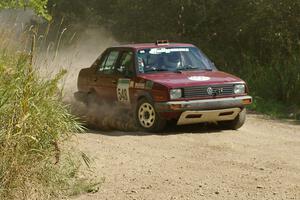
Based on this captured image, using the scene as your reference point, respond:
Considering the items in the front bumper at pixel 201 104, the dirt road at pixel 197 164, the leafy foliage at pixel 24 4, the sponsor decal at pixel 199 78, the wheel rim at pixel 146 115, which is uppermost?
the leafy foliage at pixel 24 4

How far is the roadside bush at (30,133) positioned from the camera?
18.0ft

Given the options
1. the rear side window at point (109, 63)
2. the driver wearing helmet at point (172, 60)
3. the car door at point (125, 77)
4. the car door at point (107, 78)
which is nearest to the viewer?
the car door at point (125, 77)

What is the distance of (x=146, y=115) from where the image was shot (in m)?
10.7

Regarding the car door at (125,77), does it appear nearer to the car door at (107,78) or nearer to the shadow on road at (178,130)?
the car door at (107,78)

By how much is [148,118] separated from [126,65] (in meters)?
1.42

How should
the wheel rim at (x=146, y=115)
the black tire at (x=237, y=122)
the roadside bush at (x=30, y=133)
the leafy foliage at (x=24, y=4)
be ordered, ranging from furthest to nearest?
the leafy foliage at (x=24, y=4)
the black tire at (x=237, y=122)
the wheel rim at (x=146, y=115)
the roadside bush at (x=30, y=133)

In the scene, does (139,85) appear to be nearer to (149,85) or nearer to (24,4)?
(149,85)

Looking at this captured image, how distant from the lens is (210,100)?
34.2 ft

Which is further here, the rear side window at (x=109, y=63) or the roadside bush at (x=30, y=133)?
the rear side window at (x=109, y=63)

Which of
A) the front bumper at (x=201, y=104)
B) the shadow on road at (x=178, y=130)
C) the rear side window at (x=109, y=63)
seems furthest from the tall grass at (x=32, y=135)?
the rear side window at (x=109, y=63)

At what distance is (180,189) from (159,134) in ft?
13.0

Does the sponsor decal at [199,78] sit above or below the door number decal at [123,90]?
above

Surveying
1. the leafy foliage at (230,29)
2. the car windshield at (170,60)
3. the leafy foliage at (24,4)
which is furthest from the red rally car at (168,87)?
the leafy foliage at (24,4)

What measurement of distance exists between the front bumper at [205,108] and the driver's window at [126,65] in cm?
128
